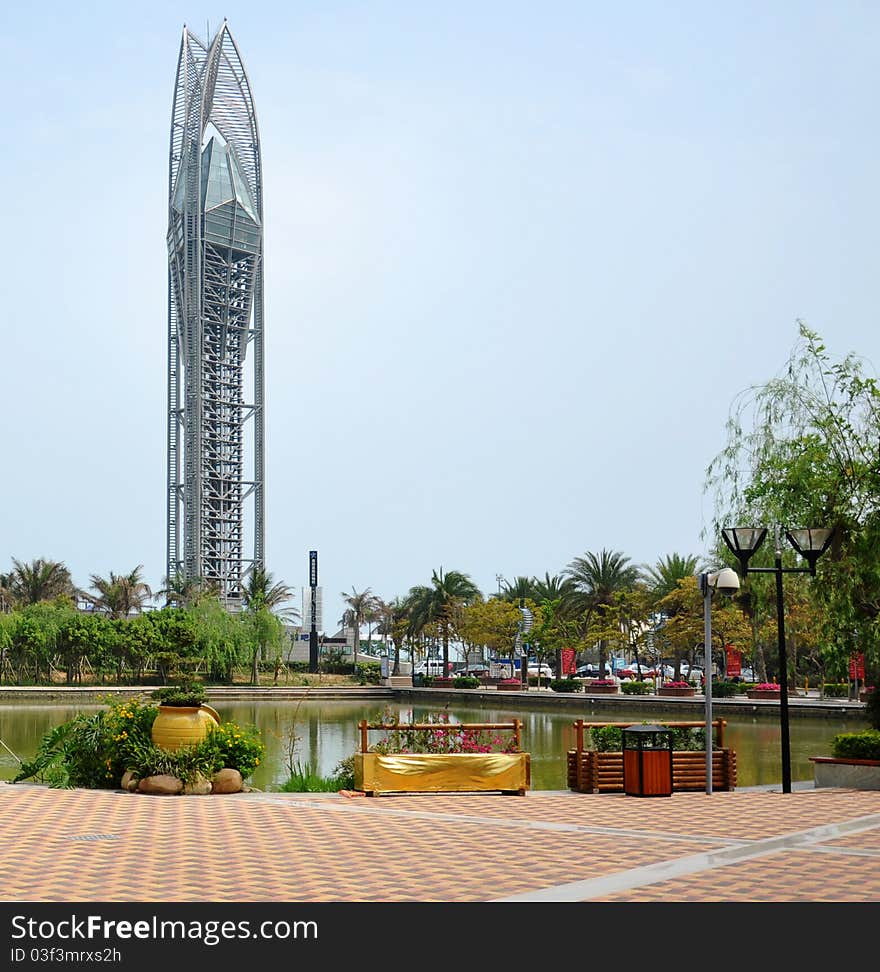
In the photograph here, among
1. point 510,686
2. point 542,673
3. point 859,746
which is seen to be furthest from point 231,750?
point 542,673

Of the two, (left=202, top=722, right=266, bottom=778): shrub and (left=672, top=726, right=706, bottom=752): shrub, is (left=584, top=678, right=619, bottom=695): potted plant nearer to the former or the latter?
(left=672, top=726, right=706, bottom=752): shrub

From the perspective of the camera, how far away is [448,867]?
9.88m

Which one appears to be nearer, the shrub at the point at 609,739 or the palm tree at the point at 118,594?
the shrub at the point at 609,739

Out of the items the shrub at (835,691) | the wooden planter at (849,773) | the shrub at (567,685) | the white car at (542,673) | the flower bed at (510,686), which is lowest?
the white car at (542,673)

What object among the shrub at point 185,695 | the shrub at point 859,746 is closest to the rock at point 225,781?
the shrub at point 185,695

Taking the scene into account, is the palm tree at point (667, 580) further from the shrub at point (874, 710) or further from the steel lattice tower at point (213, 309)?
the steel lattice tower at point (213, 309)

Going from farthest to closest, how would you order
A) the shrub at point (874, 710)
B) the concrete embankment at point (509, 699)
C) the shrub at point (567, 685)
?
1. the shrub at point (567, 685)
2. the concrete embankment at point (509, 699)
3. the shrub at point (874, 710)

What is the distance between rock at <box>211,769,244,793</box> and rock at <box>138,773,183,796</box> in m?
0.53

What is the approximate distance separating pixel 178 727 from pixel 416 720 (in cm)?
1934

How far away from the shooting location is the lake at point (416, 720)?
2466 cm

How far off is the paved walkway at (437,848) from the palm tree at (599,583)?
53.7 metres
